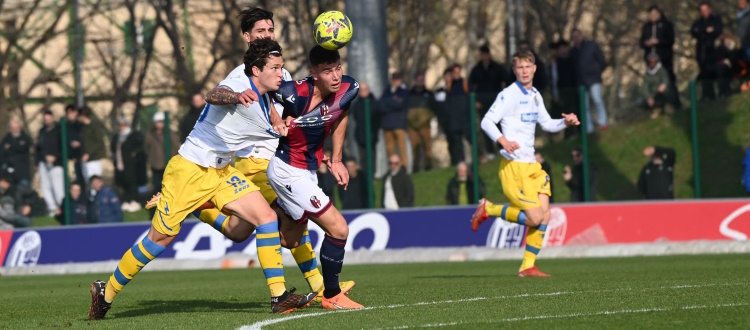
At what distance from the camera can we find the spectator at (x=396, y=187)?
2031 centimetres

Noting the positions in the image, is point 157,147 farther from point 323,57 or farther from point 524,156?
point 323,57

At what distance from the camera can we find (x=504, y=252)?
1892 cm

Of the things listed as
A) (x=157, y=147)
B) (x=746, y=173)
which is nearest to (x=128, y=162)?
(x=157, y=147)

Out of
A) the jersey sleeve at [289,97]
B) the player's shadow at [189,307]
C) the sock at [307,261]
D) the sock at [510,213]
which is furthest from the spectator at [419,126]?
the jersey sleeve at [289,97]

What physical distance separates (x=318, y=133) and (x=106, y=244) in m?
11.0

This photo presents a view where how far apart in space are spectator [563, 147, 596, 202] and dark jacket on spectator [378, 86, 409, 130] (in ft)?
8.76

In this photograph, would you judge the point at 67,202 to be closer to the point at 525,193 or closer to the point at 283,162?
the point at 525,193

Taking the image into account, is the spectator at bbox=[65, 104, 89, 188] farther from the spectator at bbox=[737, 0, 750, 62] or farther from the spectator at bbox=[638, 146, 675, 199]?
the spectator at bbox=[737, 0, 750, 62]

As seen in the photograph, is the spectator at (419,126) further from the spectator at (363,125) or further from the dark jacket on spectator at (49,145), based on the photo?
the dark jacket on spectator at (49,145)

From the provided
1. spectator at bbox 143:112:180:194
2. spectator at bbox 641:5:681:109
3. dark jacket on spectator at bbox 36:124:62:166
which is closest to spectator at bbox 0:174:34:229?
dark jacket on spectator at bbox 36:124:62:166

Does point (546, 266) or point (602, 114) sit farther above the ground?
point (602, 114)

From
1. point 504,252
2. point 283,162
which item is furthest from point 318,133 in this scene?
point 504,252

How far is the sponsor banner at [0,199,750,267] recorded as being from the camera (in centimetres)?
1873

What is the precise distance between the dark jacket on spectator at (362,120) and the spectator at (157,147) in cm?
284
